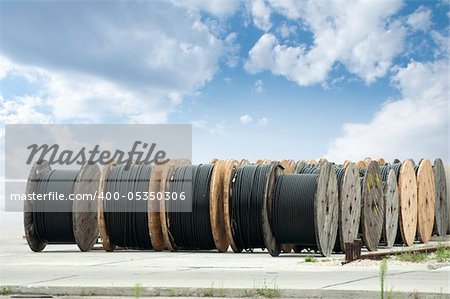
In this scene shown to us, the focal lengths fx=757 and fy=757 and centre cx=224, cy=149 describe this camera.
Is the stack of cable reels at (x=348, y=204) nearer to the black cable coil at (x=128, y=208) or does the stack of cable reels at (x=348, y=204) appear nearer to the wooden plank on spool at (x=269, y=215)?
the wooden plank on spool at (x=269, y=215)

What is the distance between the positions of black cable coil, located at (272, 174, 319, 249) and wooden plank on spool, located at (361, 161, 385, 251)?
2.36 meters

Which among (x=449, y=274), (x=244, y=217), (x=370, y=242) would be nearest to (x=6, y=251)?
(x=244, y=217)

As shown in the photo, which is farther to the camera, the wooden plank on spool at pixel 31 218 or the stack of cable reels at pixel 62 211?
the wooden plank on spool at pixel 31 218

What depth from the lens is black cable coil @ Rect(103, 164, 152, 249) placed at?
13.9 metres

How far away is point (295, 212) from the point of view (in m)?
12.8

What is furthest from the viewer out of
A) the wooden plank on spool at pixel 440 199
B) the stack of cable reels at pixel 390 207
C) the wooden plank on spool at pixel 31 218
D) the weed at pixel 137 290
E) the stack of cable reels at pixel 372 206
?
the wooden plank on spool at pixel 440 199

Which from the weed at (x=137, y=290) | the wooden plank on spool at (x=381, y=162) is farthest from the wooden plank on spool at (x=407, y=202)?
the weed at (x=137, y=290)

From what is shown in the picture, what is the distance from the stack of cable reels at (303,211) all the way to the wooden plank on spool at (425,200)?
231 inches

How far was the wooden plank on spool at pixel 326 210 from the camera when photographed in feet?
41.8

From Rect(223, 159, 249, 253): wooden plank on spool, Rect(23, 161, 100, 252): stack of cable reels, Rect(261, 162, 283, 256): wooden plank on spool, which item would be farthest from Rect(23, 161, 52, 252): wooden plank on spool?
Rect(261, 162, 283, 256): wooden plank on spool

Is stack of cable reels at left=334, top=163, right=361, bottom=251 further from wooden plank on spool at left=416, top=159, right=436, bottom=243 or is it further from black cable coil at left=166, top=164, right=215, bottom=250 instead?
wooden plank on spool at left=416, top=159, right=436, bottom=243

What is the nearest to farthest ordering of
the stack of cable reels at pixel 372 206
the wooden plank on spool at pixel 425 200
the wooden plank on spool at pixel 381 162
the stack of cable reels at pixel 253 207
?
the stack of cable reels at pixel 253 207 → the stack of cable reels at pixel 372 206 → the wooden plank on spool at pixel 425 200 → the wooden plank on spool at pixel 381 162

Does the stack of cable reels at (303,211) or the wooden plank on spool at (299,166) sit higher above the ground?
the wooden plank on spool at (299,166)

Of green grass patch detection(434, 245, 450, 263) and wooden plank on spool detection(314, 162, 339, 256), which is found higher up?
wooden plank on spool detection(314, 162, 339, 256)
